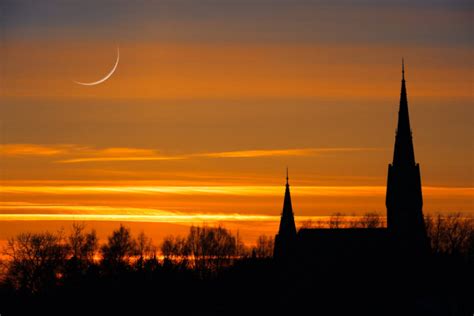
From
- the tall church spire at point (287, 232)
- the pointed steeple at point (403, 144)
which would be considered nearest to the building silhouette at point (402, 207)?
the pointed steeple at point (403, 144)

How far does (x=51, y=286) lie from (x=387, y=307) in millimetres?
59544

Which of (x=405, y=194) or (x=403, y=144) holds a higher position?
(x=403, y=144)

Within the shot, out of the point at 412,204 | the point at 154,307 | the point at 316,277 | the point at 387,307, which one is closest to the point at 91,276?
the point at 154,307

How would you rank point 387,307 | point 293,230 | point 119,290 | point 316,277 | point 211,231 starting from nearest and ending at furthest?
point 387,307, point 316,277, point 119,290, point 293,230, point 211,231

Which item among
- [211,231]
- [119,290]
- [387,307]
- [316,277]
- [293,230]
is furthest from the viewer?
[211,231]

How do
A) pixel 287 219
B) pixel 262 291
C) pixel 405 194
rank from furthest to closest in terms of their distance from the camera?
1. pixel 287 219
2. pixel 405 194
3. pixel 262 291

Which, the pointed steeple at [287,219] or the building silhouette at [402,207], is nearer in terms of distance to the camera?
the building silhouette at [402,207]

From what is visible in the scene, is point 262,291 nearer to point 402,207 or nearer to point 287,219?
point 402,207

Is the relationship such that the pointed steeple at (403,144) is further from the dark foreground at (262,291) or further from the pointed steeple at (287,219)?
the pointed steeple at (287,219)

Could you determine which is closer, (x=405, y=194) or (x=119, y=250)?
(x=405, y=194)

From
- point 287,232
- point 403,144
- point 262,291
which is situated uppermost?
point 403,144

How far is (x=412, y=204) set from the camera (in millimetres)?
123000

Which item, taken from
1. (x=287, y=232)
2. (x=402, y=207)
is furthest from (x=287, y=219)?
(x=402, y=207)

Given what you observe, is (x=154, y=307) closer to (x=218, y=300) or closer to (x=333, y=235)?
(x=218, y=300)
